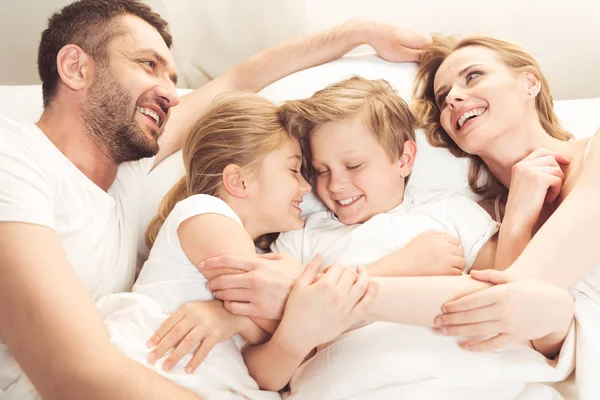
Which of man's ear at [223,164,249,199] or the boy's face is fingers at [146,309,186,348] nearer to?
man's ear at [223,164,249,199]

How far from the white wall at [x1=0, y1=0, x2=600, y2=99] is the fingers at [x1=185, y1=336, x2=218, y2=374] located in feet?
4.23

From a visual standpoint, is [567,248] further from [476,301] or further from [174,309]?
[174,309]

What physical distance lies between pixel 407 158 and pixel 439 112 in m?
0.21

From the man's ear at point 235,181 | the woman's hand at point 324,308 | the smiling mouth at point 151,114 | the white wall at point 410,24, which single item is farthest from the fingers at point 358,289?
the white wall at point 410,24

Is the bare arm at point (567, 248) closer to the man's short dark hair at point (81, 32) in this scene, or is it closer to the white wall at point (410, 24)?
the white wall at point (410, 24)

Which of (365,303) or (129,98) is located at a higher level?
(129,98)

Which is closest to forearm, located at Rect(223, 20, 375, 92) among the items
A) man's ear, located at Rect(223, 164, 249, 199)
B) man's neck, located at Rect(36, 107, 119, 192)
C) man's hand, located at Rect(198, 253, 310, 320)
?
man's ear, located at Rect(223, 164, 249, 199)

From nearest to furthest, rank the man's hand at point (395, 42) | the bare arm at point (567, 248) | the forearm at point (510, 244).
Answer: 1. the bare arm at point (567, 248)
2. the forearm at point (510, 244)
3. the man's hand at point (395, 42)

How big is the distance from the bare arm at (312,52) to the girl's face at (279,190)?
38cm

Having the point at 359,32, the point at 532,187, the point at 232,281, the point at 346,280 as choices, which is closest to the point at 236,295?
the point at 232,281

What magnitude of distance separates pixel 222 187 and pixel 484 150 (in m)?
0.74

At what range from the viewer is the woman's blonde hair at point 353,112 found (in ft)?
5.30

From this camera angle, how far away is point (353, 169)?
5.31ft

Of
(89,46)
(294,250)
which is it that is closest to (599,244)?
(294,250)
